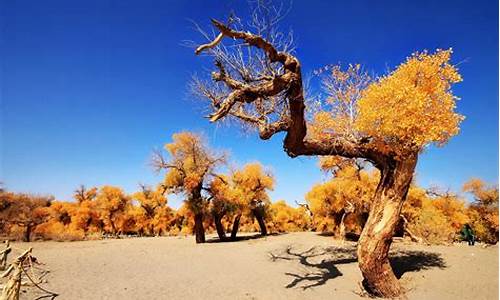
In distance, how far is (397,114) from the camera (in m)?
10.6

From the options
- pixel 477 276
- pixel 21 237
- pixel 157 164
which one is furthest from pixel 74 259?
pixel 21 237

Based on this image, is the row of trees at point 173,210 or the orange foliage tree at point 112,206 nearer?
the row of trees at point 173,210

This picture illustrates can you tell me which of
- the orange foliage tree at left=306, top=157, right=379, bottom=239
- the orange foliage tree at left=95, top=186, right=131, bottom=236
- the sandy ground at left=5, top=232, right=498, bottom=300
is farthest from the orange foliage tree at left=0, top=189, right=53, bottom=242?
the orange foliage tree at left=306, top=157, right=379, bottom=239

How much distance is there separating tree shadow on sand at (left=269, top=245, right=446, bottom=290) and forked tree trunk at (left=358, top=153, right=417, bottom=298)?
1854 mm

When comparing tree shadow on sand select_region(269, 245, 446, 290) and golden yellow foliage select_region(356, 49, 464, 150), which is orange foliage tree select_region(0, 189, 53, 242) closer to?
tree shadow on sand select_region(269, 245, 446, 290)

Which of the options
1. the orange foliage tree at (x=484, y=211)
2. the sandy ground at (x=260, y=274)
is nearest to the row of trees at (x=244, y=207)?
the orange foliage tree at (x=484, y=211)

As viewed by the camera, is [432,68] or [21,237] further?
[21,237]

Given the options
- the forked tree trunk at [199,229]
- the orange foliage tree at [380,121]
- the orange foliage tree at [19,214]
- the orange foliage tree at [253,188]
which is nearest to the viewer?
the orange foliage tree at [380,121]

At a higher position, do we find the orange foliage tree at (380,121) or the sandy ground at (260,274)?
the orange foliage tree at (380,121)

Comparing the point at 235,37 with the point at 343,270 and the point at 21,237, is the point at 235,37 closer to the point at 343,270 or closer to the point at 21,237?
the point at 343,270

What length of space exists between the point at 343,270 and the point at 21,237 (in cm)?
3346

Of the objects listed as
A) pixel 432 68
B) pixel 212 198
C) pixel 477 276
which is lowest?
pixel 477 276

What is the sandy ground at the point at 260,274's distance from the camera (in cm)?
1073

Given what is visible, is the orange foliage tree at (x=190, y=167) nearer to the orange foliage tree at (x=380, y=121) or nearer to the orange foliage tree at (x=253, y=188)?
the orange foliage tree at (x=253, y=188)
